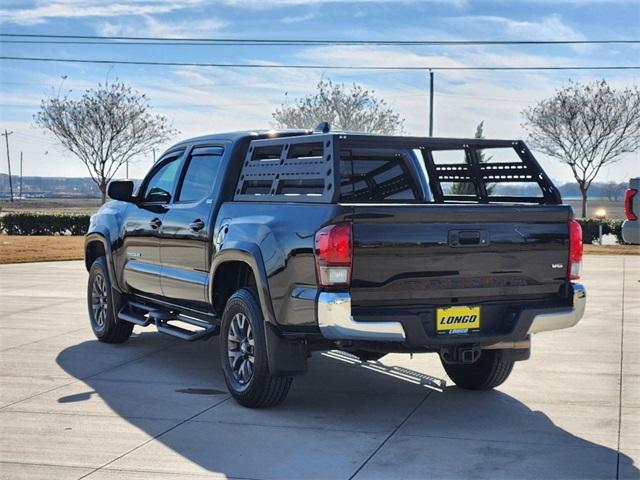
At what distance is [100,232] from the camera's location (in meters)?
9.86

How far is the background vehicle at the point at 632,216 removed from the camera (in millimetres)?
12305

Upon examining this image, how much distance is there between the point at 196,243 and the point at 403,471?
3.12m

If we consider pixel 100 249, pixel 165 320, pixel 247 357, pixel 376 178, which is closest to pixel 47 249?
pixel 100 249

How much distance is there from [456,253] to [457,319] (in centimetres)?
43

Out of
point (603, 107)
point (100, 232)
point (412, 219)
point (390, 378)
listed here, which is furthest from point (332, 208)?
point (603, 107)

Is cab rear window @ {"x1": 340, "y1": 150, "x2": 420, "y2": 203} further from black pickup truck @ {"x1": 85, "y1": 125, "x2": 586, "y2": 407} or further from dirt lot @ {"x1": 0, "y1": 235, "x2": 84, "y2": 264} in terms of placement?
dirt lot @ {"x1": 0, "y1": 235, "x2": 84, "y2": 264}

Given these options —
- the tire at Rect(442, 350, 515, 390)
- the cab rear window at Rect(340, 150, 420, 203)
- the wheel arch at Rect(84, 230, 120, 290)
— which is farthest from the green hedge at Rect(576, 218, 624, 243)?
the tire at Rect(442, 350, 515, 390)

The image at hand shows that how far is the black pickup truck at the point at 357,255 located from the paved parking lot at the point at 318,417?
407 mm

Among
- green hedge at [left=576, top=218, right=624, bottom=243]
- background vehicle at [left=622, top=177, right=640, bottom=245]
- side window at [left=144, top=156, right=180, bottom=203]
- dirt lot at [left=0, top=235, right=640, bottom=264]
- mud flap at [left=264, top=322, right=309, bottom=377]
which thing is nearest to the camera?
mud flap at [left=264, top=322, right=309, bottom=377]

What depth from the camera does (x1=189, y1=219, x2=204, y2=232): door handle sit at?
7.82m

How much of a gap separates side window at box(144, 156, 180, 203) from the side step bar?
1.01 m

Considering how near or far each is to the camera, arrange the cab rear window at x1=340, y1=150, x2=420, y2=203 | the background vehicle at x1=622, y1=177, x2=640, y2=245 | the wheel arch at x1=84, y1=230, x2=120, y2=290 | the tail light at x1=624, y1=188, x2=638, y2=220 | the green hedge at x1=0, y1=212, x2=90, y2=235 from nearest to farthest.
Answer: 1. the cab rear window at x1=340, y1=150, x2=420, y2=203
2. the wheel arch at x1=84, y1=230, x2=120, y2=290
3. the background vehicle at x1=622, y1=177, x2=640, y2=245
4. the tail light at x1=624, y1=188, x2=638, y2=220
5. the green hedge at x1=0, y1=212, x2=90, y2=235

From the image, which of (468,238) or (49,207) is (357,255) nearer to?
(468,238)

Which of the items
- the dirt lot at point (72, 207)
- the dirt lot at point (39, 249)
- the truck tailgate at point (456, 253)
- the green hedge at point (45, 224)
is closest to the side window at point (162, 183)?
the truck tailgate at point (456, 253)
